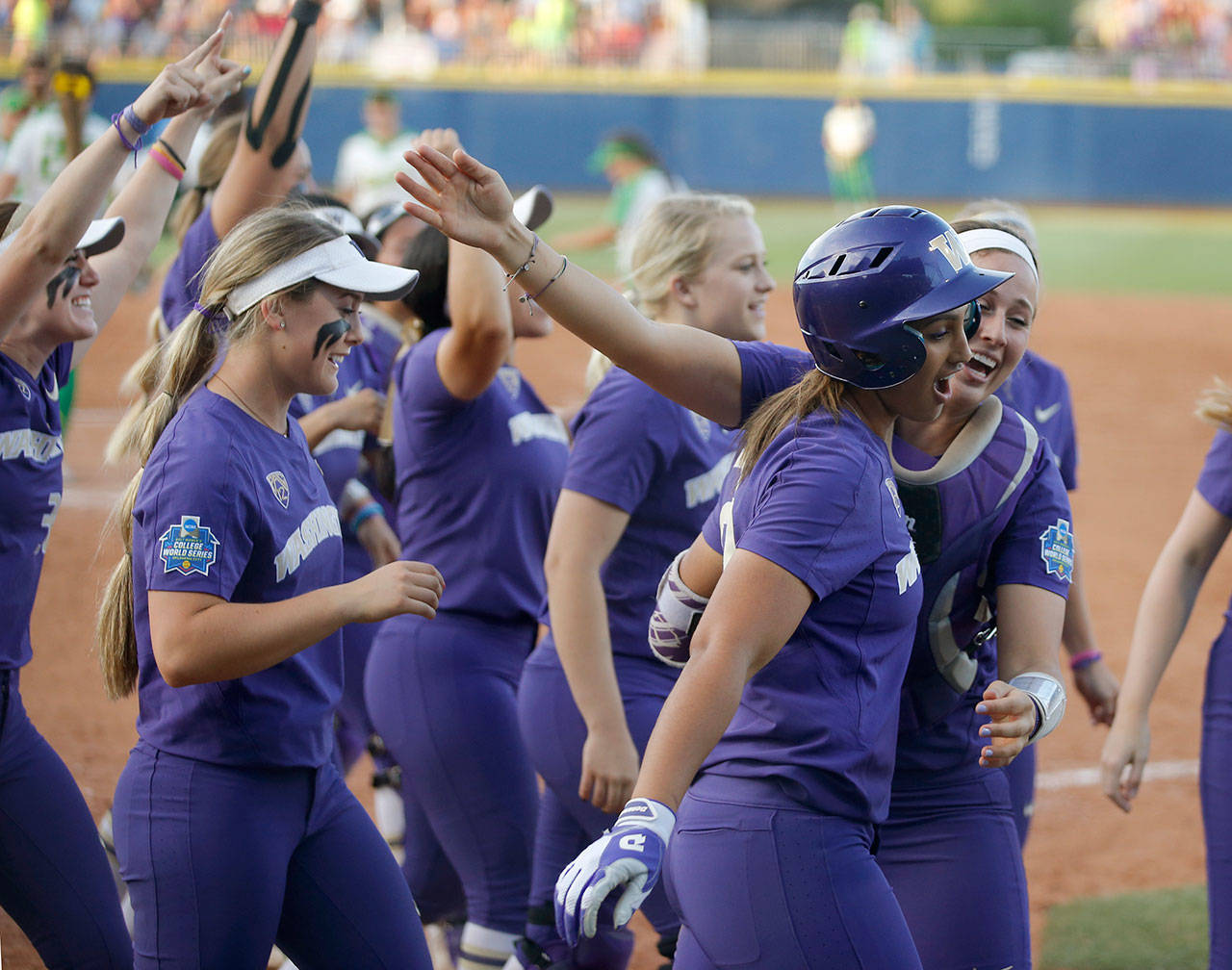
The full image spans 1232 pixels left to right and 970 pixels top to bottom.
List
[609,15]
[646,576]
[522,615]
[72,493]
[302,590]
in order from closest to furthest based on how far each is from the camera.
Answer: [302,590]
[646,576]
[522,615]
[72,493]
[609,15]

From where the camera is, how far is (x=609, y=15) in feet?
104

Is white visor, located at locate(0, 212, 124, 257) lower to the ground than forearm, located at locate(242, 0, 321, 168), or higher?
lower

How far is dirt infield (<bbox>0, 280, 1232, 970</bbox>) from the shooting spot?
18.6 ft

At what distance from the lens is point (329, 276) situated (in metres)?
3.11

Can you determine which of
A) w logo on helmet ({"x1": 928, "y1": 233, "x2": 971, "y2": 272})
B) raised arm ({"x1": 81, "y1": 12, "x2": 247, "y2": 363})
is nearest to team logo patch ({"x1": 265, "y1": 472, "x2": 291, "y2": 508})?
raised arm ({"x1": 81, "y1": 12, "x2": 247, "y2": 363})

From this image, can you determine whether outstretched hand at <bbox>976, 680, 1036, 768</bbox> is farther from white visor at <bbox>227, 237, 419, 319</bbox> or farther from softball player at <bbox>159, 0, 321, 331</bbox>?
softball player at <bbox>159, 0, 321, 331</bbox>

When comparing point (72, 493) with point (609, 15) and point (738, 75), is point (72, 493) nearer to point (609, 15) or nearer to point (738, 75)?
point (738, 75)

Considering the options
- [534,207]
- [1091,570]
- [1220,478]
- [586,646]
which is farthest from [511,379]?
[1091,570]

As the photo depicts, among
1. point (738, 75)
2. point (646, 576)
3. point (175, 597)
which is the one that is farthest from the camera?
point (738, 75)

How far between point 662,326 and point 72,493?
8580 mm

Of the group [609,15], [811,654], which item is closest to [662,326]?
[811,654]

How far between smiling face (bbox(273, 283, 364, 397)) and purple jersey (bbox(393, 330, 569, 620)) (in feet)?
2.49

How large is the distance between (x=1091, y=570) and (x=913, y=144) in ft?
70.3

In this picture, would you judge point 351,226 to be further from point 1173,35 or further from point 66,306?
point 1173,35
